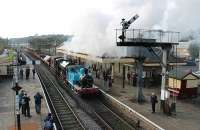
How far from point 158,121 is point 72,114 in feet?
17.8

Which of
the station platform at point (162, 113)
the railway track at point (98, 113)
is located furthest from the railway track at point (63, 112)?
the station platform at point (162, 113)

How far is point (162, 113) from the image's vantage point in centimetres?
1703

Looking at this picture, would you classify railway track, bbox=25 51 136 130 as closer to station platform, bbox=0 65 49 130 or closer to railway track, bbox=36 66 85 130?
railway track, bbox=36 66 85 130

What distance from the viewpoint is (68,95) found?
2384 cm

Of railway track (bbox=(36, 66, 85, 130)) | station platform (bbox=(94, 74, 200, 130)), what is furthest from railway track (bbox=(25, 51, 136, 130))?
station platform (bbox=(94, 74, 200, 130))

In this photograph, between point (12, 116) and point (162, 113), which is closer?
point (12, 116)

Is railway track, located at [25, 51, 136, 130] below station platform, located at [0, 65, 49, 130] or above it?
below

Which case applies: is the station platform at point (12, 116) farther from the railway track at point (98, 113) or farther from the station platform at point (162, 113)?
the station platform at point (162, 113)

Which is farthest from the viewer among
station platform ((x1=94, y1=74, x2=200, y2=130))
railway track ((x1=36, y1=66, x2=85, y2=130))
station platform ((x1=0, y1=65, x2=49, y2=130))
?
railway track ((x1=36, y1=66, x2=85, y2=130))

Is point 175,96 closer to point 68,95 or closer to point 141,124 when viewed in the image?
point 141,124

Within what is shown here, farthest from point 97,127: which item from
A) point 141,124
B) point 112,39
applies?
point 112,39

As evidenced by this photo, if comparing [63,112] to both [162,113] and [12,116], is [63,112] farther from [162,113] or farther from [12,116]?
[162,113]

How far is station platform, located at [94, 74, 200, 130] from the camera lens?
48.8 feet

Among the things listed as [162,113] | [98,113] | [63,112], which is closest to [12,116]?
[63,112]
